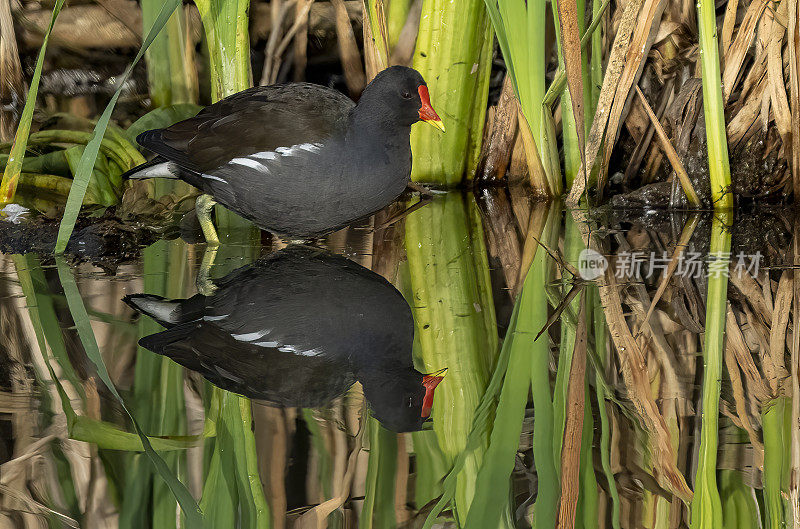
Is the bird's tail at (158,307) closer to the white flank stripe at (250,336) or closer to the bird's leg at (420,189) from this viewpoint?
the white flank stripe at (250,336)

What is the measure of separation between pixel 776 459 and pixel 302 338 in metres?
0.88

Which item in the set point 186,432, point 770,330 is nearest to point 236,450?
point 186,432

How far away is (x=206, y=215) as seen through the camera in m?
2.81

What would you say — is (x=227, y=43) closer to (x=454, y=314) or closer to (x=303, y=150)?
(x=303, y=150)

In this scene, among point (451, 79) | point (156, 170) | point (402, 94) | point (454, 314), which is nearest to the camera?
point (454, 314)

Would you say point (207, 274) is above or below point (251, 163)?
below

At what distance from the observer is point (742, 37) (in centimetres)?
290

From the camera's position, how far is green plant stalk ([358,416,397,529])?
1119mm

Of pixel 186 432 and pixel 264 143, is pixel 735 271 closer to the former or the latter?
pixel 264 143

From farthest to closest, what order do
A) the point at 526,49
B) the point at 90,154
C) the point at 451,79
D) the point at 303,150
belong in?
the point at 451,79
the point at 526,49
the point at 303,150
the point at 90,154

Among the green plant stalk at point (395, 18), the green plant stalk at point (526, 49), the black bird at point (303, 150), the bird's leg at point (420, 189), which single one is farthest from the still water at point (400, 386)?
the green plant stalk at point (395, 18)

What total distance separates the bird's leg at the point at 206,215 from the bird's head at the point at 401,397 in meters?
1.31

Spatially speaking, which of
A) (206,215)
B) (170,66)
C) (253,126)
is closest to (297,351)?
(253,126)

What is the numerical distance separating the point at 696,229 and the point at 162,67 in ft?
6.29
